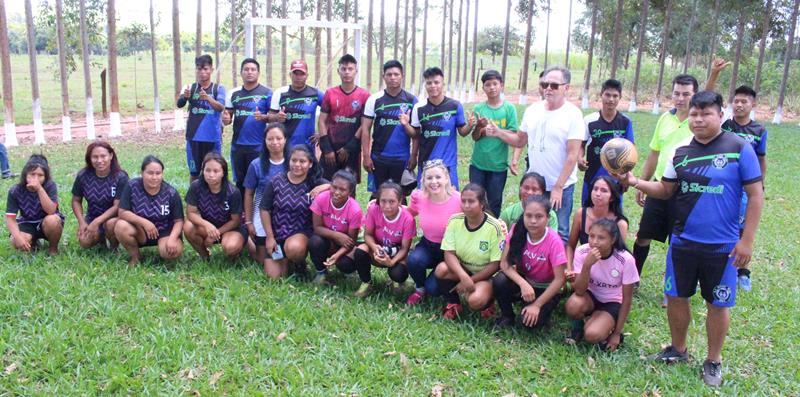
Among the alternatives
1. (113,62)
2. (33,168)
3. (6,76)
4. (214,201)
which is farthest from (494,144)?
(113,62)

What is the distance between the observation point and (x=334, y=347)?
4.38m

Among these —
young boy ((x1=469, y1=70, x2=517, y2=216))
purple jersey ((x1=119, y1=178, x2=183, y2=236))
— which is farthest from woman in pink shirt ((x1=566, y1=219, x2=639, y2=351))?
purple jersey ((x1=119, y1=178, x2=183, y2=236))

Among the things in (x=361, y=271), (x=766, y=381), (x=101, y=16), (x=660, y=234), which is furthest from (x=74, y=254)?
(x=101, y=16)

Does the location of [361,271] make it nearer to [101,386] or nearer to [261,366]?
[261,366]

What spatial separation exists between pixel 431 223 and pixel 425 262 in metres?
0.32

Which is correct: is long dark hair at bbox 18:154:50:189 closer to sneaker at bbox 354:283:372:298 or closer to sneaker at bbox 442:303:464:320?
sneaker at bbox 354:283:372:298

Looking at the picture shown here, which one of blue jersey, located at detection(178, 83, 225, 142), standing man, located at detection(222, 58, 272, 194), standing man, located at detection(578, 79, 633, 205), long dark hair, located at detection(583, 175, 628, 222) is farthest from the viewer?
blue jersey, located at detection(178, 83, 225, 142)

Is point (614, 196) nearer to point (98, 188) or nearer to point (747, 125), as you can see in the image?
point (747, 125)

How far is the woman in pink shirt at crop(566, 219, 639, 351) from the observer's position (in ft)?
14.5

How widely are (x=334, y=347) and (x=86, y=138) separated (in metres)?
16.4

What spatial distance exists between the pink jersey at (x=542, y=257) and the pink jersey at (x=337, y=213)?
1396mm

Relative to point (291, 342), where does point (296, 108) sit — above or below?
above

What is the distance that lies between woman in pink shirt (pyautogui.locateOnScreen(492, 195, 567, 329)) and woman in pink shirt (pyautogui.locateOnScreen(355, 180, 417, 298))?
0.86m

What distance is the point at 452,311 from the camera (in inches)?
198
